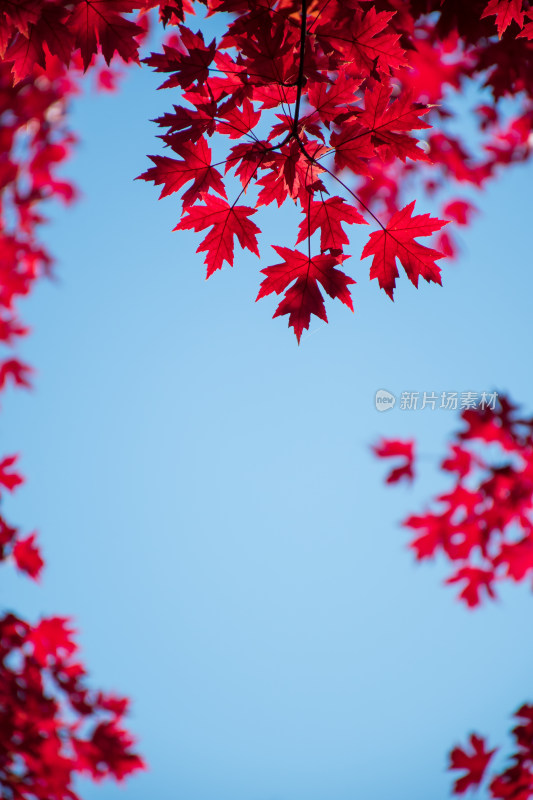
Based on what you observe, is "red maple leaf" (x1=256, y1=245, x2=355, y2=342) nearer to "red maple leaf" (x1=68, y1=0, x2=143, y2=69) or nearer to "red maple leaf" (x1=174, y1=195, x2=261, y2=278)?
"red maple leaf" (x1=174, y1=195, x2=261, y2=278)

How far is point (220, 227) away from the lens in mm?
2096

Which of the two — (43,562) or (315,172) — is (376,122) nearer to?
(315,172)

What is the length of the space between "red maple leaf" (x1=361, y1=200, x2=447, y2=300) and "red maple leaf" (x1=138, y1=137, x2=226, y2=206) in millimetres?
718

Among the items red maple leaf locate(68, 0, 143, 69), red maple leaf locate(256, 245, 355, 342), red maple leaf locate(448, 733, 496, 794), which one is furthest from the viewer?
red maple leaf locate(448, 733, 496, 794)

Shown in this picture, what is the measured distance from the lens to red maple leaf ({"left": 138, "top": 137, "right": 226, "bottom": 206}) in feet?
6.41

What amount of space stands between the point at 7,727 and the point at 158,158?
14.0ft

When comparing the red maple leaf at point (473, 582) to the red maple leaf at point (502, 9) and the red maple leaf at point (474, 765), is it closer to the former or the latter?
the red maple leaf at point (474, 765)

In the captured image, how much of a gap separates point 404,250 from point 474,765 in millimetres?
3986

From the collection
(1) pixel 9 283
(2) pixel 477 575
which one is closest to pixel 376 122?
(2) pixel 477 575

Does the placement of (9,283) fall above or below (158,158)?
above

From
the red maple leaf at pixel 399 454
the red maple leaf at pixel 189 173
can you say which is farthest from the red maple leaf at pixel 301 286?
the red maple leaf at pixel 399 454

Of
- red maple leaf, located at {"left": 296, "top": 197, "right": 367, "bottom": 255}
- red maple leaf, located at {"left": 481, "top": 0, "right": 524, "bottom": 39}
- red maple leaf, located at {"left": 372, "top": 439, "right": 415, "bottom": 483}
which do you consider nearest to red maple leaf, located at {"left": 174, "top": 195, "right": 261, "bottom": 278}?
red maple leaf, located at {"left": 296, "top": 197, "right": 367, "bottom": 255}

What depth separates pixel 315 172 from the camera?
1.99 meters

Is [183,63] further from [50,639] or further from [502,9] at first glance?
[50,639]
